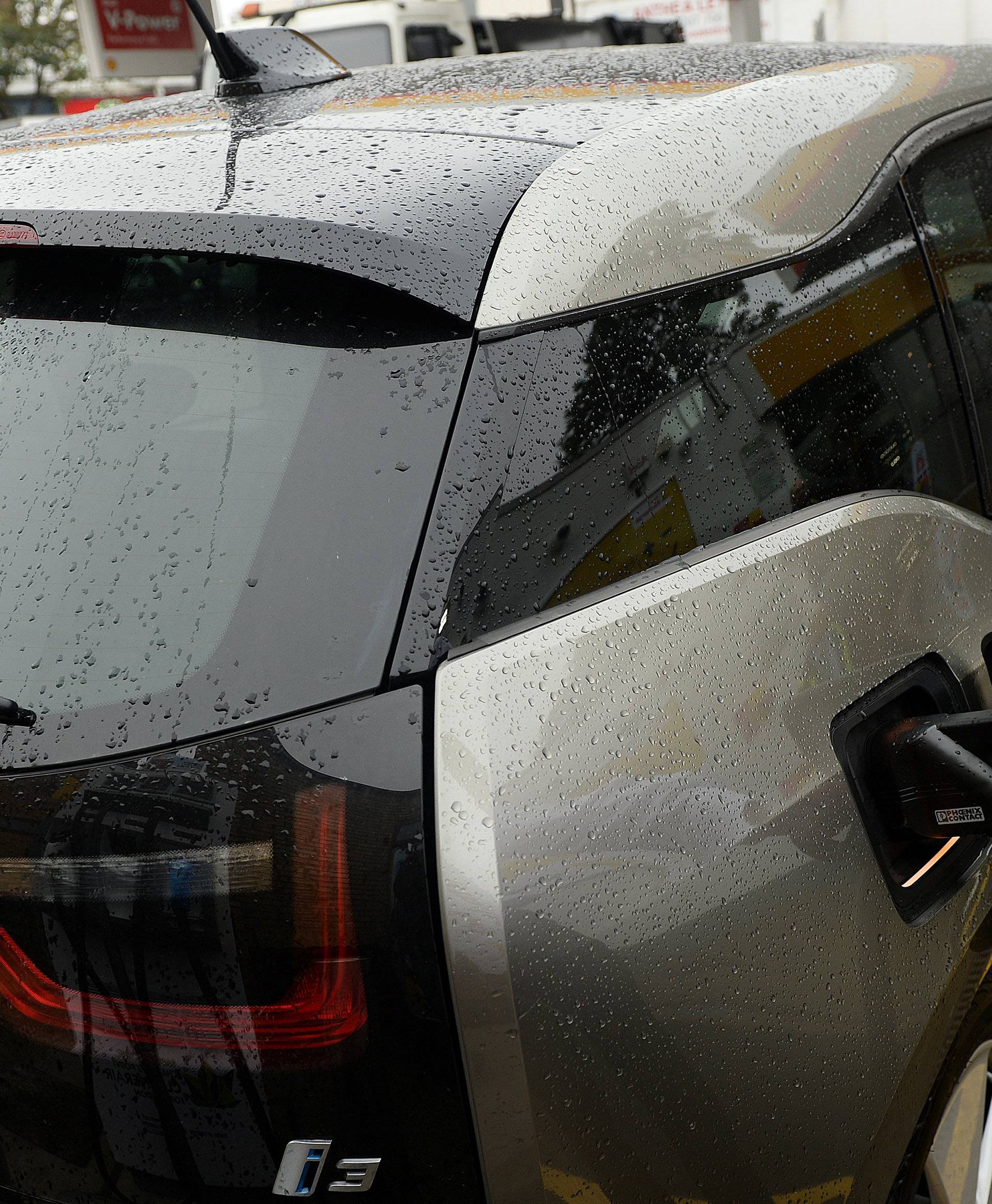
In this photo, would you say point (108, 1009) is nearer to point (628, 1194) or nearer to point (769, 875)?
point (628, 1194)

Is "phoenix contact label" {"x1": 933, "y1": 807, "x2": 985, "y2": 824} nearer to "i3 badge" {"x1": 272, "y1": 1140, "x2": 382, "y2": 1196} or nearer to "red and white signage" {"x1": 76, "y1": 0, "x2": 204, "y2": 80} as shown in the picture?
"i3 badge" {"x1": 272, "y1": 1140, "x2": 382, "y2": 1196}

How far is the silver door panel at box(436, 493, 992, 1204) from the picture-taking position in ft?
3.50

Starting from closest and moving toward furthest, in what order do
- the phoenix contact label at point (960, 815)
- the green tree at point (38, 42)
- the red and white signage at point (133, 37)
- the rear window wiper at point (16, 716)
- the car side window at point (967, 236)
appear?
1. the rear window wiper at point (16, 716)
2. the phoenix contact label at point (960, 815)
3. the car side window at point (967, 236)
4. the red and white signage at point (133, 37)
5. the green tree at point (38, 42)


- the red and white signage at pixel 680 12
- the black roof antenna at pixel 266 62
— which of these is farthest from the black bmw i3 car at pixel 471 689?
the red and white signage at pixel 680 12

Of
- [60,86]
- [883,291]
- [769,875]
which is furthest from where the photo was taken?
[60,86]

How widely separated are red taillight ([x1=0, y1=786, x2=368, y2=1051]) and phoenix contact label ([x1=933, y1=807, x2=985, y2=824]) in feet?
2.19

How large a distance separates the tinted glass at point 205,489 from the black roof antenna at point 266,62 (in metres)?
0.71

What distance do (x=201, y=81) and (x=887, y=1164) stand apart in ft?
40.2

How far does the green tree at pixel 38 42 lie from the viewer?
33.6m

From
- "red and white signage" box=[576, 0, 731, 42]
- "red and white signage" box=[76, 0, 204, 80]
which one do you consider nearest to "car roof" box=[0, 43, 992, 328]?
"red and white signage" box=[576, 0, 731, 42]

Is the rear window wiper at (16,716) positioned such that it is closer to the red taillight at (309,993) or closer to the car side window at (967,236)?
the red taillight at (309,993)

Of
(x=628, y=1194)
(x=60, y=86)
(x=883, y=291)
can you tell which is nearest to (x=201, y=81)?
(x=883, y=291)

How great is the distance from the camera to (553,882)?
107 cm

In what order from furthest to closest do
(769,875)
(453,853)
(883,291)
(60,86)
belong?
(60,86) → (883,291) → (769,875) → (453,853)
